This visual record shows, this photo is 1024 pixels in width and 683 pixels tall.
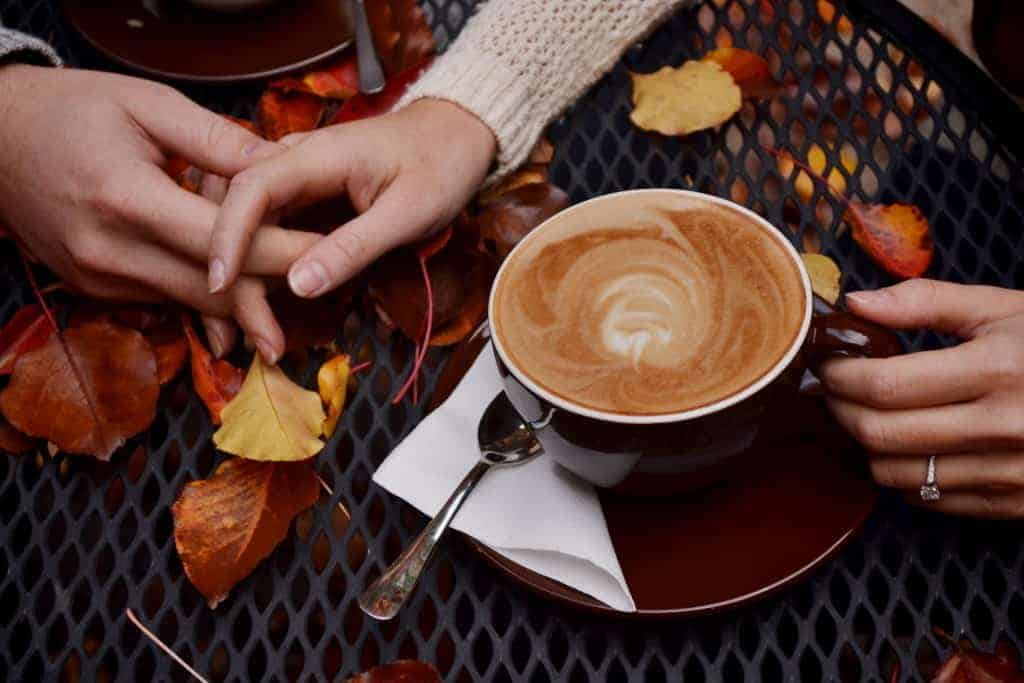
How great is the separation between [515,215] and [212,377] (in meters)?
0.36

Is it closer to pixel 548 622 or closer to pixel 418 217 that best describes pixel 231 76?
pixel 418 217

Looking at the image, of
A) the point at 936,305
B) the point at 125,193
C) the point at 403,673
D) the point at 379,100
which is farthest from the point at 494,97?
the point at 403,673

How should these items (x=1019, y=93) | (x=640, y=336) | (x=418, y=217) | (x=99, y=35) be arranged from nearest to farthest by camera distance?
(x=640, y=336) → (x=418, y=217) → (x=1019, y=93) → (x=99, y=35)

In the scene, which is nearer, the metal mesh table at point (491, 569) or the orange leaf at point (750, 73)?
the metal mesh table at point (491, 569)

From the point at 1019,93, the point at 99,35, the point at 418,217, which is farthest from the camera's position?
the point at 99,35

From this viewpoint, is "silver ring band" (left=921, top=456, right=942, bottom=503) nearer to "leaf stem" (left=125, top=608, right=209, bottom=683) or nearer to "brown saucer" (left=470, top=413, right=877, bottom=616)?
"brown saucer" (left=470, top=413, right=877, bottom=616)

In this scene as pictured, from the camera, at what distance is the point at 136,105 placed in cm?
99

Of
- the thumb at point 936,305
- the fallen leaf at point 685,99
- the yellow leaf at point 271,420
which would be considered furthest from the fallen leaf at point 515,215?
the thumb at point 936,305

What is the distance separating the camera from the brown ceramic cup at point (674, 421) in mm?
675

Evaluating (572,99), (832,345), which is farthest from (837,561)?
(572,99)

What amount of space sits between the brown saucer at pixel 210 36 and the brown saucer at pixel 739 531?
2.31 feet

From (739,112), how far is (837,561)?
0.56 meters

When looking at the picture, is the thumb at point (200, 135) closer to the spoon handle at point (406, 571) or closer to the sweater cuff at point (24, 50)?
the sweater cuff at point (24, 50)

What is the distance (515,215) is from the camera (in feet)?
3.34
